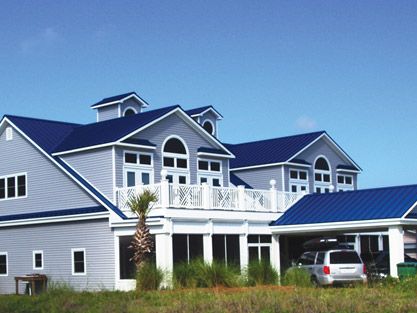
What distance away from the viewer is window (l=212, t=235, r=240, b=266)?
39000 mm

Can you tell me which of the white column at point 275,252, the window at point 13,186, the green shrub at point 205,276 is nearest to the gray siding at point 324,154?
the white column at point 275,252

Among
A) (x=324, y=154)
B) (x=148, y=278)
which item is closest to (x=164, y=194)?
(x=148, y=278)

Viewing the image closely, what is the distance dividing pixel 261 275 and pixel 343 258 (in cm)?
347

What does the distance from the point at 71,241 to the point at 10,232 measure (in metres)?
5.04

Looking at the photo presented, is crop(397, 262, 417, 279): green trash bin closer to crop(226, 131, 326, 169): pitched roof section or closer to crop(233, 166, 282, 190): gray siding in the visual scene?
crop(233, 166, 282, 190): gray siding

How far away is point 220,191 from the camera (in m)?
38.9

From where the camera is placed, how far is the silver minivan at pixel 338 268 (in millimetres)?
33000

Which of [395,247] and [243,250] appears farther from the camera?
[243,250]

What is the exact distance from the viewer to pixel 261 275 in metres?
33.3

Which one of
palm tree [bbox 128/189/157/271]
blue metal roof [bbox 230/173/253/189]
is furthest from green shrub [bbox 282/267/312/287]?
blue metal roof [bbox 230/173/253/189]

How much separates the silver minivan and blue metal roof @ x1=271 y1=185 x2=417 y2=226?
185 inches

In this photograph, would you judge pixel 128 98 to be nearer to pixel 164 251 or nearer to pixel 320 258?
pixel 164 251

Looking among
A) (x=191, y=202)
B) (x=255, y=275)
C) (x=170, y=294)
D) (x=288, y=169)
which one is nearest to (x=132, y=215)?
(x=191, y=202)

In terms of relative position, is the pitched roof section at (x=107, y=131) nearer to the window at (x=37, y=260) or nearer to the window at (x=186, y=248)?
the window at (x=37, y=260)
